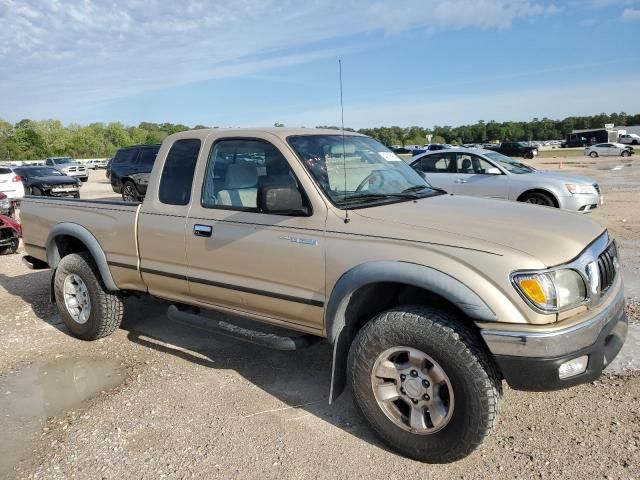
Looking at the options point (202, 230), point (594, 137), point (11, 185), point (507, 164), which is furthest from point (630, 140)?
point (202, 230)

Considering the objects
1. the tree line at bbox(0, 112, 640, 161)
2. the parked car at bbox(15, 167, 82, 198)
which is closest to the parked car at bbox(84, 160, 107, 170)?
the tree line at bbox(0, 112, 640, 161)

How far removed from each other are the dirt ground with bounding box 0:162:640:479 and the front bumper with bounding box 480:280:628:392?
55 cm

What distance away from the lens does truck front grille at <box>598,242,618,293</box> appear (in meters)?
3.03

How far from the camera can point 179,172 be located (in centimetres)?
421

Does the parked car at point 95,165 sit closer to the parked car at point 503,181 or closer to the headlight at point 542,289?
the parked car at point 503,181

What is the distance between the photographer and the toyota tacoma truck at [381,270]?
271 centimetres

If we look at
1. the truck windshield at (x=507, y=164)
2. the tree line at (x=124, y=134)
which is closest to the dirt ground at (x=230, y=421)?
the truck windshield at (x=507, y=164)

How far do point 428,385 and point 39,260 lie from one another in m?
4.41

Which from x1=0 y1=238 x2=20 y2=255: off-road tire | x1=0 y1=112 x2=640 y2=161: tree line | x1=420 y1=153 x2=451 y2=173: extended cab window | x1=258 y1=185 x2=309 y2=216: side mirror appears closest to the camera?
x1=258 y1=185 x2=309 y2=216: side mirror

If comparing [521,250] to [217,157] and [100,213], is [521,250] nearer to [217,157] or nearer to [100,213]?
[217,157]

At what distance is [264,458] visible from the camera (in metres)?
3.13

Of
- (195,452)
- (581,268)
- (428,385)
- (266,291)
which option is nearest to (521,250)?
(581,268)

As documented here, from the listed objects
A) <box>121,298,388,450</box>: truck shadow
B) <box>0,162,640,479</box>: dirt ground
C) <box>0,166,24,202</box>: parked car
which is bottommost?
<box>121,298,388,450</box>: truck shadow

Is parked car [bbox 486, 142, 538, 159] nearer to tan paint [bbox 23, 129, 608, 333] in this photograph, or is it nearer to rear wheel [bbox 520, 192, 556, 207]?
rear wheel [bbox 520, 192, 556, 207]
